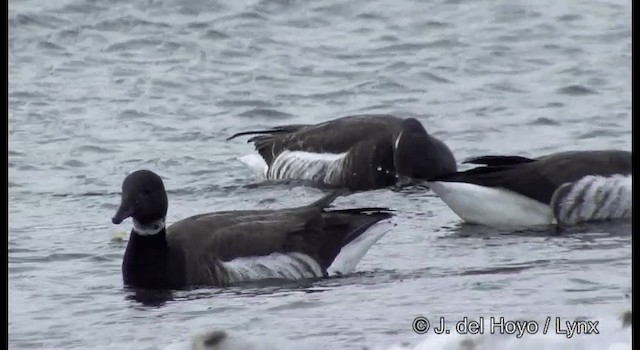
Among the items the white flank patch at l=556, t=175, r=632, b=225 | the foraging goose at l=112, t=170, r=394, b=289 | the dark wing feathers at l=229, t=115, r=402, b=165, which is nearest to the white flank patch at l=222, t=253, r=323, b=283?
the foraging goose at l=112, t=170, r=394, b=289

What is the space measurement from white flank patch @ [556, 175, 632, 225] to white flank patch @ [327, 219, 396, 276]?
172 centimetres

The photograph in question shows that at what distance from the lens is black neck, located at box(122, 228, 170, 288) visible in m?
10.5

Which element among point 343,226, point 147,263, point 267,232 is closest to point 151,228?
point 147,263

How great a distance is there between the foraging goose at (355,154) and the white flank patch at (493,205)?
1641 millimetres

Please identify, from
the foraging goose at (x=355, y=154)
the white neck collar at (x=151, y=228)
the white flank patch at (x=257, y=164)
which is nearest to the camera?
the white neck collar at (x=151, y=228)

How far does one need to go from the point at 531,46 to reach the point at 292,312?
10.6m

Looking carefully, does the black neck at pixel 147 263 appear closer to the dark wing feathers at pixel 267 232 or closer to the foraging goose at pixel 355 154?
the dark wing feathers at pixel 267 232

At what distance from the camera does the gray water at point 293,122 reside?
9625 millimetres

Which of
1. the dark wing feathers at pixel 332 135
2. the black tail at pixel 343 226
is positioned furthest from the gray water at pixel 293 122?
the dark wing feathers at pixel 332 135

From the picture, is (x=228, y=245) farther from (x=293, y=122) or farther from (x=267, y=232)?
(x=293, y=122)

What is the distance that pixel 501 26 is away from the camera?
20.5 meters

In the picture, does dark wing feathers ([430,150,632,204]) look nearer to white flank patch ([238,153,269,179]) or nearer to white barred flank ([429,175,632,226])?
white barred flank ([429,175,632,226])

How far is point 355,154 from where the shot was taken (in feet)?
46.6

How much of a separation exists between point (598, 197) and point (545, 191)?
0.37 metres
